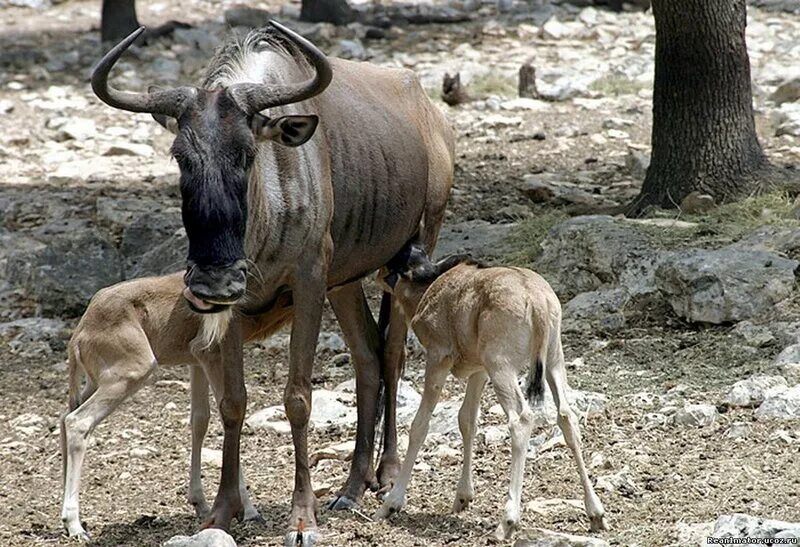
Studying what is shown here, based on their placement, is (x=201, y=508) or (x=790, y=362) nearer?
(x=201, y=508)

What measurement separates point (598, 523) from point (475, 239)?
5.14 m

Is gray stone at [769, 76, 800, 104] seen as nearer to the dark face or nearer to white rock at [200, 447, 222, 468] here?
white rock at [200, 447, 222, 468]

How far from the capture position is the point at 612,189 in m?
13.0

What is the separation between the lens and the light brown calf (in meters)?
7.29

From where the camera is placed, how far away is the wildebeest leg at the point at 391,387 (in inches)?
318

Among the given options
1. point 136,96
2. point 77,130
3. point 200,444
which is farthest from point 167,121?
point 77,130

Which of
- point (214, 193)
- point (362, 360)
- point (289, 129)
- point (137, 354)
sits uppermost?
point (289, 129)

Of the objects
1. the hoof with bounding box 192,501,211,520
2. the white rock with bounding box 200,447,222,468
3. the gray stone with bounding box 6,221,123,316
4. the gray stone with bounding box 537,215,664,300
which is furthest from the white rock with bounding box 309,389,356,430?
the gray stone with bounding box 6,221,123,316

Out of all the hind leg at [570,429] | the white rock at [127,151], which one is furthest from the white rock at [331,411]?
the white rock at [127,151]

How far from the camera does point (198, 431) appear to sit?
24.6 feet

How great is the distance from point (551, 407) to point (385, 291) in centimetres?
114

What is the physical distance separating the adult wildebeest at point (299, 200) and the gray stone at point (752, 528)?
1952 mm

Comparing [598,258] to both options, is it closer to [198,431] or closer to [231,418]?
[198,431]

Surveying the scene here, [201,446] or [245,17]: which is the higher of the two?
[201,446]
